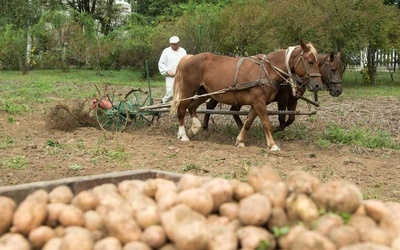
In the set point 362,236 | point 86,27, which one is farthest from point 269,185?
point 86,27

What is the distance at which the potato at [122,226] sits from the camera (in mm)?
2723

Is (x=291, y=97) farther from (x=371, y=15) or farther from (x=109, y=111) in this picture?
(x=371, y=15)

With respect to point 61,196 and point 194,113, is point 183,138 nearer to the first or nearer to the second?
point 194,113

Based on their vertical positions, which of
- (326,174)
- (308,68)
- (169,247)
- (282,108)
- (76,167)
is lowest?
(326,174)

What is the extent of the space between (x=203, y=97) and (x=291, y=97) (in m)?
1.74

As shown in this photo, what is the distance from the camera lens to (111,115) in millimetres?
11195

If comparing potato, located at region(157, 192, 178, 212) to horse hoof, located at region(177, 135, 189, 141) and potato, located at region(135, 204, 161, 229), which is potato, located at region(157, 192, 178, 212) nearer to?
potato, located at region(135, 204, 161, 229)

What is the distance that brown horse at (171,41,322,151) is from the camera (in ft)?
30.7

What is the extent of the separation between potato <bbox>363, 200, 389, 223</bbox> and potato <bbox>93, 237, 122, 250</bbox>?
135 centimetres

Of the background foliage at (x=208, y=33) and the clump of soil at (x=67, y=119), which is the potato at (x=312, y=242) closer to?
the clump of soil at (x=67, y=119)

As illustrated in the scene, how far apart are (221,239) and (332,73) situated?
801cm

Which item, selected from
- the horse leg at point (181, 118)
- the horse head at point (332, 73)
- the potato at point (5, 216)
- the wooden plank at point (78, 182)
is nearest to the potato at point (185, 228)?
the potato at point (5, 216)

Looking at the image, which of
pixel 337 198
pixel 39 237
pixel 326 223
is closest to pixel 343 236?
pixel 326 223

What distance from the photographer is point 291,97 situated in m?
10.5
